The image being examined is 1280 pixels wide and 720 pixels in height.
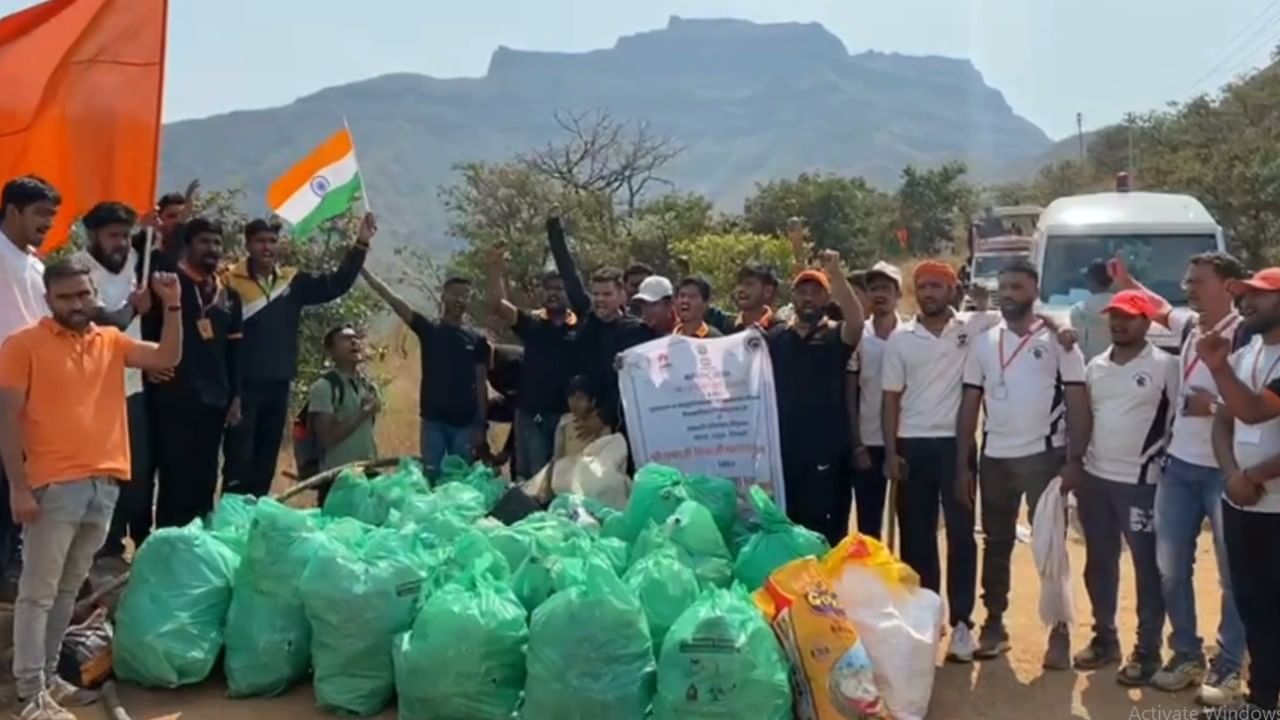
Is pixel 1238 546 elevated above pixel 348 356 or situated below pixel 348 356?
below

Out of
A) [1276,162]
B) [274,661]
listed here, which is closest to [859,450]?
[274,661]

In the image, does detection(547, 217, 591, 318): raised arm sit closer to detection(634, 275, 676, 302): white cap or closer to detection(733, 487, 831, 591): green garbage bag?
detection(634, 275, 676, 302): white cap

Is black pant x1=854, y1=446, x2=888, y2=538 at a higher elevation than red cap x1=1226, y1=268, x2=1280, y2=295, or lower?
lower

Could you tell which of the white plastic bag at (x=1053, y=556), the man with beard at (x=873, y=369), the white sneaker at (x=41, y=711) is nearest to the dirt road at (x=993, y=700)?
the white sneaker at (x=41, y=711)

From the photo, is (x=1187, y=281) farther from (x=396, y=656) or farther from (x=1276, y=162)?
(x=1276, y=162)

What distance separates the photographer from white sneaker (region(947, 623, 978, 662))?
5.55 metres

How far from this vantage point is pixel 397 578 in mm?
5012

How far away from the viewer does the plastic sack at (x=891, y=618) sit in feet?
15.5

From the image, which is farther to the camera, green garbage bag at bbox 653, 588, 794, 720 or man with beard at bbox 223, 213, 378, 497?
man with beard at bbox 223, 213, 378, 497

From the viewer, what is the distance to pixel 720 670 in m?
4.35

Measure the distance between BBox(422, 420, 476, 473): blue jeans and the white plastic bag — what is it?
327cm

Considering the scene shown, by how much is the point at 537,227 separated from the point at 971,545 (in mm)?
15557

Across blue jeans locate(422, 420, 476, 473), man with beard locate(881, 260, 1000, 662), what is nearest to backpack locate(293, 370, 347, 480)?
blue jeans locate(422, 420, 476, 473)

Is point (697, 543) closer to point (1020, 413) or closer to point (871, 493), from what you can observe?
point (871, 493)
